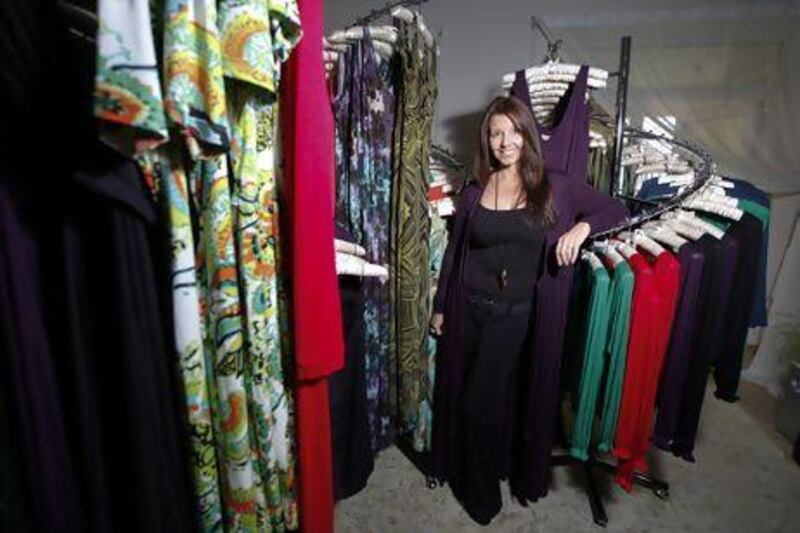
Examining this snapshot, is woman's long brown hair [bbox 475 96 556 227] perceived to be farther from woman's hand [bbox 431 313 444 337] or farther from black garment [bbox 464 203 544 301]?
woman's hand [bbox 431 313 444 337]

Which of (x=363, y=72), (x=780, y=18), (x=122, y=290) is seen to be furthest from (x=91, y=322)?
(x=780, y=18)

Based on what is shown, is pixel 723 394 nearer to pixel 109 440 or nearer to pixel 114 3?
pixel 109 440

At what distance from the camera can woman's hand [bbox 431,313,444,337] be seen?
1.43 meters

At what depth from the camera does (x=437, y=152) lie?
174cm

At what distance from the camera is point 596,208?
4.13ft

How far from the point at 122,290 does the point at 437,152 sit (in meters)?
1.48

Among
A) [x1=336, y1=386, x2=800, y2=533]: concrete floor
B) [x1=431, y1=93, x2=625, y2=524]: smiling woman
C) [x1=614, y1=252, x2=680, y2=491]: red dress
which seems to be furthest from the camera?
[x1=336, y1=386, x2=800, y2=533]: concrete floor

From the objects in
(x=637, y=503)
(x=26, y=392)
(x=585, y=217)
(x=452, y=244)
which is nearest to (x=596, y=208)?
(x=585, y=217)

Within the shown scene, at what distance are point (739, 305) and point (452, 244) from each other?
901mm

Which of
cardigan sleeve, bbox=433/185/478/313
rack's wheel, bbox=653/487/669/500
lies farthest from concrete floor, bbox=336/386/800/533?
cardigan sleeve, bbox=433/185/478/313

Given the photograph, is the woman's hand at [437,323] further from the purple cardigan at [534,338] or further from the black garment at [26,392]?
the black garment at [26,392]

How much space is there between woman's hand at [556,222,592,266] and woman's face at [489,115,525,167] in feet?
1.03

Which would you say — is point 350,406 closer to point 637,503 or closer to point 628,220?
point 628,220

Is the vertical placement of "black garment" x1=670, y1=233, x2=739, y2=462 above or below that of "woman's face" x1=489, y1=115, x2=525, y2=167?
below
